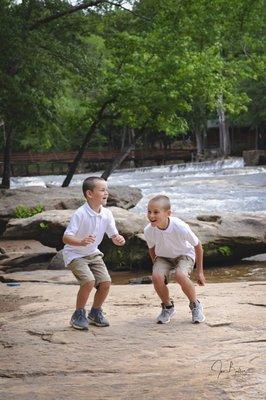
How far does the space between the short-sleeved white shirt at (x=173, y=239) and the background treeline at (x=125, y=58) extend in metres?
7.76

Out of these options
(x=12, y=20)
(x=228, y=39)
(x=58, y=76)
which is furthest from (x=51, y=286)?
(x=228, y=39)

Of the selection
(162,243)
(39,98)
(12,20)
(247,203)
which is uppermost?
(12,20)

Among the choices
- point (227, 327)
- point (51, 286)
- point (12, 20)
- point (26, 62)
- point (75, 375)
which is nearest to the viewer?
point (75, 375)

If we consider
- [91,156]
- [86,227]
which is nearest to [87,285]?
[86,227]

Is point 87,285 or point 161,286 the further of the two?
point 161,286

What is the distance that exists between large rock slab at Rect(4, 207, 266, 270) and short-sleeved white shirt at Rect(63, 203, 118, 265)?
466 centimetres

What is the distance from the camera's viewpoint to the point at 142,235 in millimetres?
9477

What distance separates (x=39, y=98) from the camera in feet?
48.4

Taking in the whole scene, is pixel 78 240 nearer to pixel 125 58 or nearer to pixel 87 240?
pixel 87 240

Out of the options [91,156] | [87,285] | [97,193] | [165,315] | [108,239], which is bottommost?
[108,239]

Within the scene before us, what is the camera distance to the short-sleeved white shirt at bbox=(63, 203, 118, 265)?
4672 mm

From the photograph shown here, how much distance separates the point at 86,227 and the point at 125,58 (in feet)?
49.9

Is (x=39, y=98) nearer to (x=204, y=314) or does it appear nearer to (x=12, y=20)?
(x=12, y=20)

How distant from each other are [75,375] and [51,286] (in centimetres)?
394
